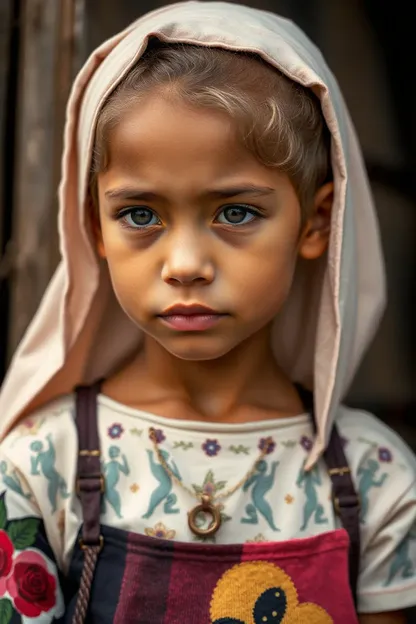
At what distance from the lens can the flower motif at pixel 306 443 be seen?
52.4 inches

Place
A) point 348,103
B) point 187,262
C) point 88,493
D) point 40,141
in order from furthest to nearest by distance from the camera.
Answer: point 348,103
point 40,141
point 88,493
point 187,262

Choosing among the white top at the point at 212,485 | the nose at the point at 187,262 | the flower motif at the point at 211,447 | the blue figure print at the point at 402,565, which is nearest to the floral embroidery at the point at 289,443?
the white top at the point at 212,485

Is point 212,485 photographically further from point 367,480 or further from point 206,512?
point 367,480

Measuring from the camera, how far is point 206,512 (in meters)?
1.23

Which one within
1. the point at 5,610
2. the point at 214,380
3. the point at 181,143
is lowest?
the point at 5,610

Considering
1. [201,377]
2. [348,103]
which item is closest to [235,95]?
[201,377]

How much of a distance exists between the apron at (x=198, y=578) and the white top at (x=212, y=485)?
2cm

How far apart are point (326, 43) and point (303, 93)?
→ 1161 mm

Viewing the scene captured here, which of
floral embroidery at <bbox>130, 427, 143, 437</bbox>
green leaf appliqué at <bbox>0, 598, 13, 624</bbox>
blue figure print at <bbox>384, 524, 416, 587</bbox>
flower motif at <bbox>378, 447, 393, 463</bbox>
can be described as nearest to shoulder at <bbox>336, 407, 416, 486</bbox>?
flower motif at <bbox>378, 447, 393, 463</bbox>

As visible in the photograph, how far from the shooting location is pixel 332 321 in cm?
135

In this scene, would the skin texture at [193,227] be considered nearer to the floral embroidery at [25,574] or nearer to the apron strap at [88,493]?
the apron strap at [88,493]

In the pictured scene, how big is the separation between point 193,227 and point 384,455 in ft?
1.67

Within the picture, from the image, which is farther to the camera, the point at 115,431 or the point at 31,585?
the point at 115,431

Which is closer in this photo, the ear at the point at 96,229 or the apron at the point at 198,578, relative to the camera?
the apron at the point at 198,578
